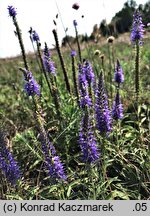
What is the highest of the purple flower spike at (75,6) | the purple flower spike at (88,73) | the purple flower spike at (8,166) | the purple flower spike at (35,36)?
the purple flower spike at (75,6)

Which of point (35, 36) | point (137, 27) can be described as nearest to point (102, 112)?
point (137, 27)

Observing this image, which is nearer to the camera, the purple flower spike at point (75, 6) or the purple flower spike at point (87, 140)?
the purple flower spike at point (87, 140)

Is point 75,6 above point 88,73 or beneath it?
above

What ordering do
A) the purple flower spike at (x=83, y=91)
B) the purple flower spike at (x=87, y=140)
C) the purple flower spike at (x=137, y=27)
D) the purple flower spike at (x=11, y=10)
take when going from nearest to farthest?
the purple flower spike at (x=87, y=140) < the purple flower spike at (x=83, y=91) < the purple flower spike at (x=137, y=27) < the purple flower spike at (x=11, y=10)

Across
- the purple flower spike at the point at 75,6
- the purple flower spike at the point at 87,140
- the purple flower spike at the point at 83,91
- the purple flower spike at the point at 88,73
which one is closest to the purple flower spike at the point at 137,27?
the purple flower spike at the point at 88,73

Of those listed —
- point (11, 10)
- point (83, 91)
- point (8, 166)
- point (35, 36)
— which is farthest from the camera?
point (35, 36)

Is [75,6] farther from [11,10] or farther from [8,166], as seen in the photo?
[8,166]

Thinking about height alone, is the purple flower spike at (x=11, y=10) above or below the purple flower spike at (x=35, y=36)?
above

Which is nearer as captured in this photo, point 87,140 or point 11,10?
point 87,140

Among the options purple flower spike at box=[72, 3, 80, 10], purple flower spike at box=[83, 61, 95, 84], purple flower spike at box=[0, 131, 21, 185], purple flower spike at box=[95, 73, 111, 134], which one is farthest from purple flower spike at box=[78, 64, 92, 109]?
purple flower spike at box=[72, 3, 80, 10]

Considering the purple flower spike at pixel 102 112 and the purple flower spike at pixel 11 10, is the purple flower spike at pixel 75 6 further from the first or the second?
the purple flower spike at pixel 102 112

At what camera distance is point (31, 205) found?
316 centimetres

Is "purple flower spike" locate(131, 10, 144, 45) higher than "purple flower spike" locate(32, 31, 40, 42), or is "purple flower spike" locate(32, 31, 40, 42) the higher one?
"purple flower spike" locate(32, 31, 40, 42)

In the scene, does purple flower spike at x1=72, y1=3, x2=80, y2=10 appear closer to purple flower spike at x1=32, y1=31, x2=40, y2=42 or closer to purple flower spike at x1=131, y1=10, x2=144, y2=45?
purple flower spike at x1=32, y1=31, x2=40, y2=42
